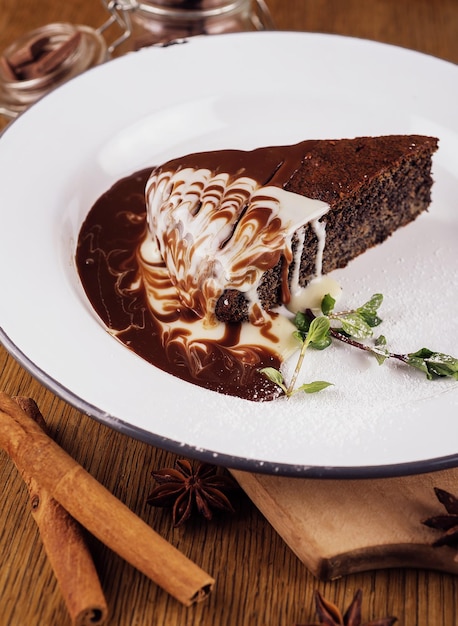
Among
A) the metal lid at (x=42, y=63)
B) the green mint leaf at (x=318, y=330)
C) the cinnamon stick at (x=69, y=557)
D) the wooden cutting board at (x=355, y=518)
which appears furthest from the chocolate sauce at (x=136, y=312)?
the metal lid at (x=42, y=63)

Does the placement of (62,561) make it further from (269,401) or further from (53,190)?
(53,190)

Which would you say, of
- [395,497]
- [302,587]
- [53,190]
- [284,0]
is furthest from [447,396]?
[284,0]

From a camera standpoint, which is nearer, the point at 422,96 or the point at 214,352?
the point at 214,352

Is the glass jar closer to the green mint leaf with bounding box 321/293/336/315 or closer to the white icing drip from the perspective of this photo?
the white icing drip

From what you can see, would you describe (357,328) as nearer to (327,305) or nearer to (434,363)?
(327,305)

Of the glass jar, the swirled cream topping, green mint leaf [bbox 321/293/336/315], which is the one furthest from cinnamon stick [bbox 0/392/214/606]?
the glass jar

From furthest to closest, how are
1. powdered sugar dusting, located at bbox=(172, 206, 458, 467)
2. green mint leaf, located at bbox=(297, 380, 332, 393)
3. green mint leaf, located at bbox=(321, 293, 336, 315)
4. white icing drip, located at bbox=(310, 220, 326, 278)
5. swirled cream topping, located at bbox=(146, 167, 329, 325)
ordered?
1. white icing drip, located at bbox=(310, 220, 326, 278)
2. green mint leaf, located at bbox=(321, 293, 336, 315)
3. swirled cream topping, located at bbox=(146, 167, 329, 325)
4. green mint leaf, located at bbox=(297, 380, 332, 393)
5. powdered sugar dusting, located at bbox=(172, 206, 458, 467)
